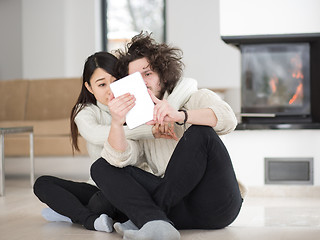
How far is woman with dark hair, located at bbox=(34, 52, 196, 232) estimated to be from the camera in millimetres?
2102

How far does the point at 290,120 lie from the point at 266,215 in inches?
40.2

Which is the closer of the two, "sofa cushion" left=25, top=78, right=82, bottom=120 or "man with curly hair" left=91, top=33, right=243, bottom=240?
"man with curly hair" left=91, top=33, right=243, bottom=240

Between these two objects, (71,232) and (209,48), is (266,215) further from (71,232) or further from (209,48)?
(209,48)

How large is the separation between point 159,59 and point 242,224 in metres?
0.82

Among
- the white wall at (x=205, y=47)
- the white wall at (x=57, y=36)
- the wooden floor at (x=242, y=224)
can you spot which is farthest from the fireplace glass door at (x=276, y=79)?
the white wall at (x=57, y=36)

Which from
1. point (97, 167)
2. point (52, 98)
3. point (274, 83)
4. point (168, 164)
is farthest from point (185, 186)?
point (52, 98)

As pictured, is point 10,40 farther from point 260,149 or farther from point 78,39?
point 260,149

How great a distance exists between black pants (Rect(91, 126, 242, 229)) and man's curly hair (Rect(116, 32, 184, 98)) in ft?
0.96

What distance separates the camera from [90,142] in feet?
7.53

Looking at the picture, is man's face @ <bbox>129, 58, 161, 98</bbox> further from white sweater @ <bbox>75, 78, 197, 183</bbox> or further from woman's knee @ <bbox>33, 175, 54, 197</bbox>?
woman's knee @ <bbox>33, 175, 54, 197</bbox>

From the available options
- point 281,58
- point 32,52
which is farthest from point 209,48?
point 281,58

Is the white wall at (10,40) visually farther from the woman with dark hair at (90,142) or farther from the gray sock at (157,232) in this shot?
the gray sock at (157,232)

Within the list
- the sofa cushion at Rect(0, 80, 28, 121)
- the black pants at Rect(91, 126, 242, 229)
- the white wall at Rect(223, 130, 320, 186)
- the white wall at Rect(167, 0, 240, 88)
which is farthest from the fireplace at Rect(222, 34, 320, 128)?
the white wall at Rect(167, 0, 240, 88)

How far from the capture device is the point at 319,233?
2002 millimetres
